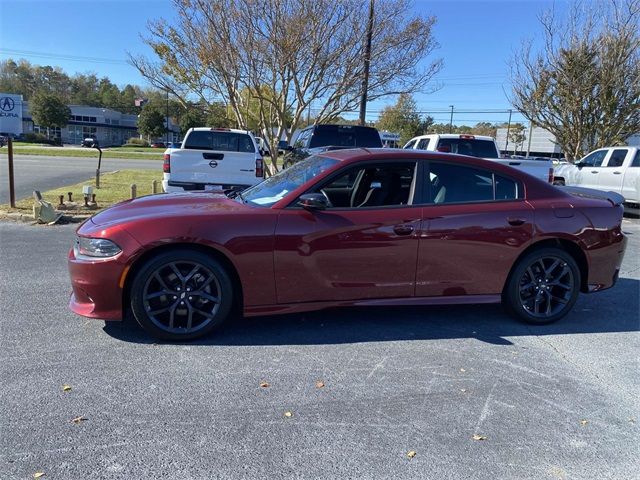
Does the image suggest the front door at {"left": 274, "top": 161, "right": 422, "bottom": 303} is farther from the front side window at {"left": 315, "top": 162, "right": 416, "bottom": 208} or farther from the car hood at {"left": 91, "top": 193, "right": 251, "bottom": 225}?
the car hood at {"left": 91, "top": 193, "right": 251, "bottom": 225}

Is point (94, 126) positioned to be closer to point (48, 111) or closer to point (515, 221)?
point (48, 111)

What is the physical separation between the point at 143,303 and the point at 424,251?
7.78 feet

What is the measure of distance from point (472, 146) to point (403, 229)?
7.90m

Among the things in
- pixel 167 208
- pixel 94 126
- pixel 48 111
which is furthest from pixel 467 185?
pixel 94 126

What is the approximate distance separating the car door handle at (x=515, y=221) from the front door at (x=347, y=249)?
0.87 metres

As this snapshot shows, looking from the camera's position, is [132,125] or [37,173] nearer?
[37,173]

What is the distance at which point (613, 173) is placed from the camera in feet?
43.3

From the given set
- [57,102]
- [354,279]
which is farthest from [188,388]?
[57,102]

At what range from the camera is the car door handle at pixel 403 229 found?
4.30 metres

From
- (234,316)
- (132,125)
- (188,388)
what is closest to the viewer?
(188,388)

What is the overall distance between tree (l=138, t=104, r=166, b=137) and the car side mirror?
223ft

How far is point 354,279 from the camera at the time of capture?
4.28 metres

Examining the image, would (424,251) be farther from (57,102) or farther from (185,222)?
(57,102)

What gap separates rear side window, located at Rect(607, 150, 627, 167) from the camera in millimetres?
13212
